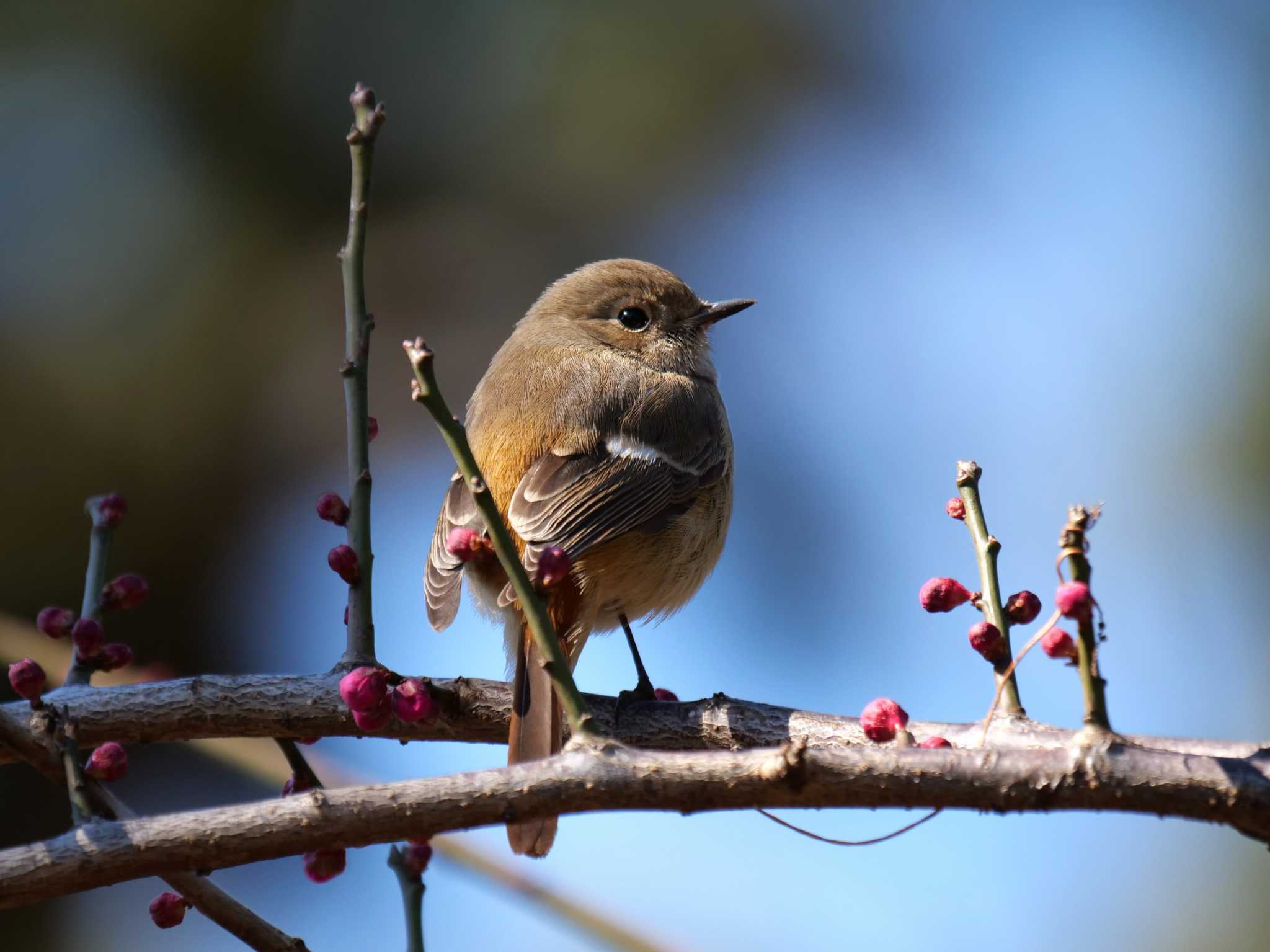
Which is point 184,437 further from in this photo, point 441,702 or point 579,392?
point 441,702

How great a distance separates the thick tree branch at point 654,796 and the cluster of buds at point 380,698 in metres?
0.58

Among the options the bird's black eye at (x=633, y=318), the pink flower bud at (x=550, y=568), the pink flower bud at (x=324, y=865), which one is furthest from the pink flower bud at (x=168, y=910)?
the bird's black eye at (x=633, y=318)

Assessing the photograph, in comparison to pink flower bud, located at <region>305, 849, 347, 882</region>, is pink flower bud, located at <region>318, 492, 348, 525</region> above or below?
above

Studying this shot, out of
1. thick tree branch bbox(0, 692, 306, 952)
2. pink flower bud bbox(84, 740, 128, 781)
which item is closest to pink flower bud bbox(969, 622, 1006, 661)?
thick tree branch bbox(0, 692, 306, 952)

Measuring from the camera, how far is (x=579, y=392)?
4.34 meters

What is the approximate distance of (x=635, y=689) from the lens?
3.88 m

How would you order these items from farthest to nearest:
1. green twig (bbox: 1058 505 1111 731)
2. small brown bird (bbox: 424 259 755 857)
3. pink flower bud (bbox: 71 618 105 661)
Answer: small brown bird (bbox: 424 259 755 857), pink flower bud (bbox: 71 618 105 661), green twig (bbox: 1058 505 1111 731)

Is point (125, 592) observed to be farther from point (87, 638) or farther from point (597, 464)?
point (597, 464)

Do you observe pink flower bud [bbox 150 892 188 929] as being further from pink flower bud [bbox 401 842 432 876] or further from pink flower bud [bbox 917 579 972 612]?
pink flower bud [bbox 917 579 972 612]

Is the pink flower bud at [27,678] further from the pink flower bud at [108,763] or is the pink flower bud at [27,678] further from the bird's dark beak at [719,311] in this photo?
the bird's dark beak at [719,311]

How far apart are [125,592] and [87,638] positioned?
0.49ft

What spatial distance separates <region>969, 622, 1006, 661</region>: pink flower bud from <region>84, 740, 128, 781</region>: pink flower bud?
5.24 ft

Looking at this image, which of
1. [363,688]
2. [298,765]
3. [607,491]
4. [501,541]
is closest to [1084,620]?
[501,541]

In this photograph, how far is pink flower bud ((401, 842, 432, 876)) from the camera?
2484 mm
